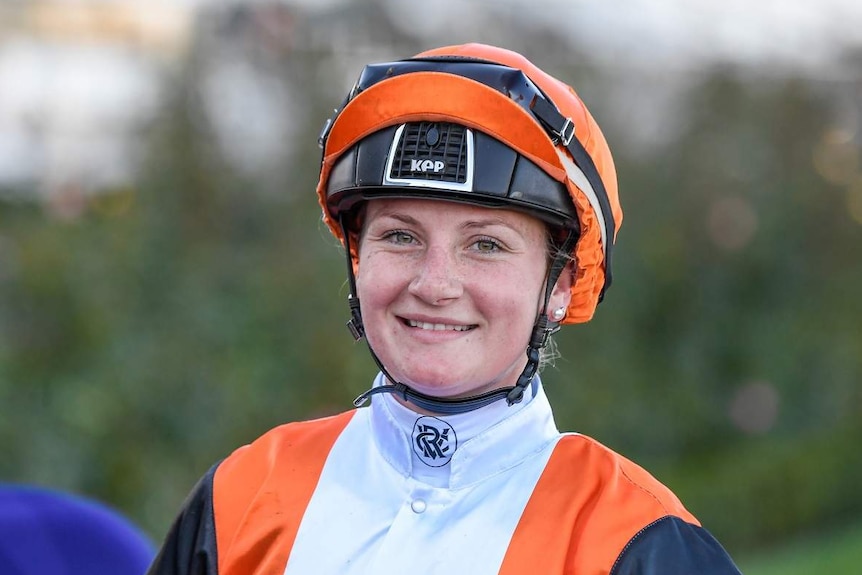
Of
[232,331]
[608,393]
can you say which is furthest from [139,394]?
[608,393]

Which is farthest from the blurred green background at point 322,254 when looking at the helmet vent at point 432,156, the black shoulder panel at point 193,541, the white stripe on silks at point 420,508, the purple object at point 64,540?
the helmet vent at point 432,156

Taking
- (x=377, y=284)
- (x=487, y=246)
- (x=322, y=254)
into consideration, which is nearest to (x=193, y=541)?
(x=377, y=284)

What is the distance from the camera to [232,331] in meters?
6.00

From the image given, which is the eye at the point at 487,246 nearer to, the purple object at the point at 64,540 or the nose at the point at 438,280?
the nose at the point at 438,280

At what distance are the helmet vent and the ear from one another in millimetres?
351

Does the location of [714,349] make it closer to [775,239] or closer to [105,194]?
[775,239]

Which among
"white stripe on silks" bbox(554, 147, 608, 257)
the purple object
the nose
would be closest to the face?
the nose

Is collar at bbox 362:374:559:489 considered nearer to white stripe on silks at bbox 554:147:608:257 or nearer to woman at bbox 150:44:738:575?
woman at bbox 150:44:738:575

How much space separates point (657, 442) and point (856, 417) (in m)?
1.56

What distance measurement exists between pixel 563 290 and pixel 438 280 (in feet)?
1.17

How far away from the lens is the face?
84.4 inches

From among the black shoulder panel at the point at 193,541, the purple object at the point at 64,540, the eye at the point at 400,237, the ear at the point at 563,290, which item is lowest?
the purple object at the point at 64,540

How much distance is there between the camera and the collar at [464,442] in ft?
7.25

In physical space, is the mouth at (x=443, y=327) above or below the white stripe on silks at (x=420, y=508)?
above
